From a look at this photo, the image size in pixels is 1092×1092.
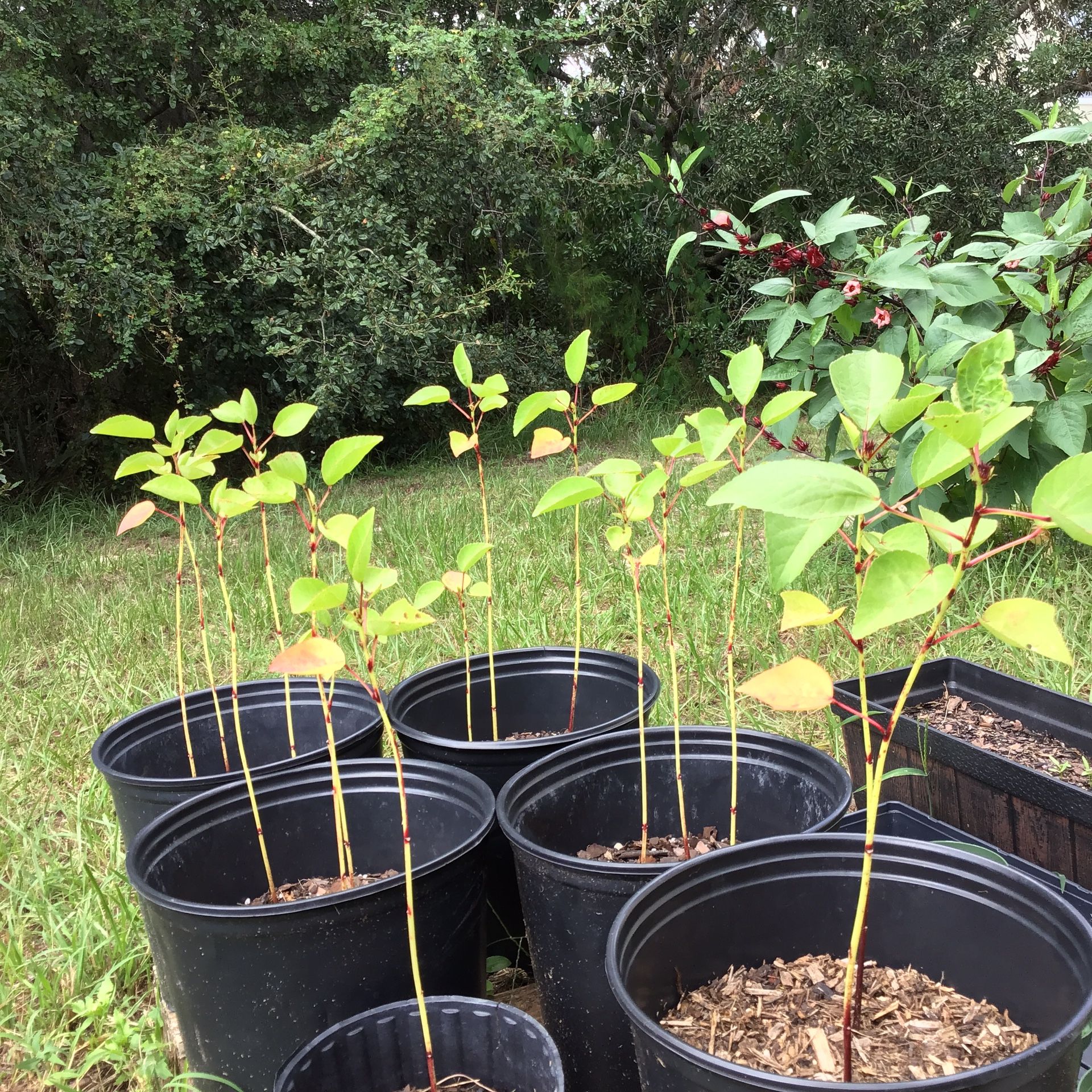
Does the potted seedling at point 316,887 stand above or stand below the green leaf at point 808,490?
below

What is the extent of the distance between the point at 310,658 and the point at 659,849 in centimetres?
59

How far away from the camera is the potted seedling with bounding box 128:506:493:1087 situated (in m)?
0.85

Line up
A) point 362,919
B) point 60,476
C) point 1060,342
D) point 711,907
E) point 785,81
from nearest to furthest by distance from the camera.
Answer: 1. point 711,907
2. point 362,919
3. point 1060,342
4. point 60,476
5. point 785,81

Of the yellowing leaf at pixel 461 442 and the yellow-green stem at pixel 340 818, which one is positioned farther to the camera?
the yellowing leaf at pixel 461 442

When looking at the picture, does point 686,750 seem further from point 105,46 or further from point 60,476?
point 60,476

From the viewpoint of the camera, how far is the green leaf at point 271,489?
3.20 feet

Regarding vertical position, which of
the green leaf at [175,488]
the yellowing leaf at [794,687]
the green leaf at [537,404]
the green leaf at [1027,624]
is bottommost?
the yellowing leaf at [794,687]

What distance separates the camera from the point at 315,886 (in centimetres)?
110

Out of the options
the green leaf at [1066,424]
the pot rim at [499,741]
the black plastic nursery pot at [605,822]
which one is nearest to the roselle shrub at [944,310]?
the green leaf at [1066,424]

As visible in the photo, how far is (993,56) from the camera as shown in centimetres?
553

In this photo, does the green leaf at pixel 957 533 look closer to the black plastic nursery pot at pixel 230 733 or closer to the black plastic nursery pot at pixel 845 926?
the black plastic nursery pot at pixel 845 926

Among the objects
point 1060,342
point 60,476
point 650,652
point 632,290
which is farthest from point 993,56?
point 60,476

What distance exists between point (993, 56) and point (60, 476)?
19.4 feet

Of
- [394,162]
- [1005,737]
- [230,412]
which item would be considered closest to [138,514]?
[230,412]
